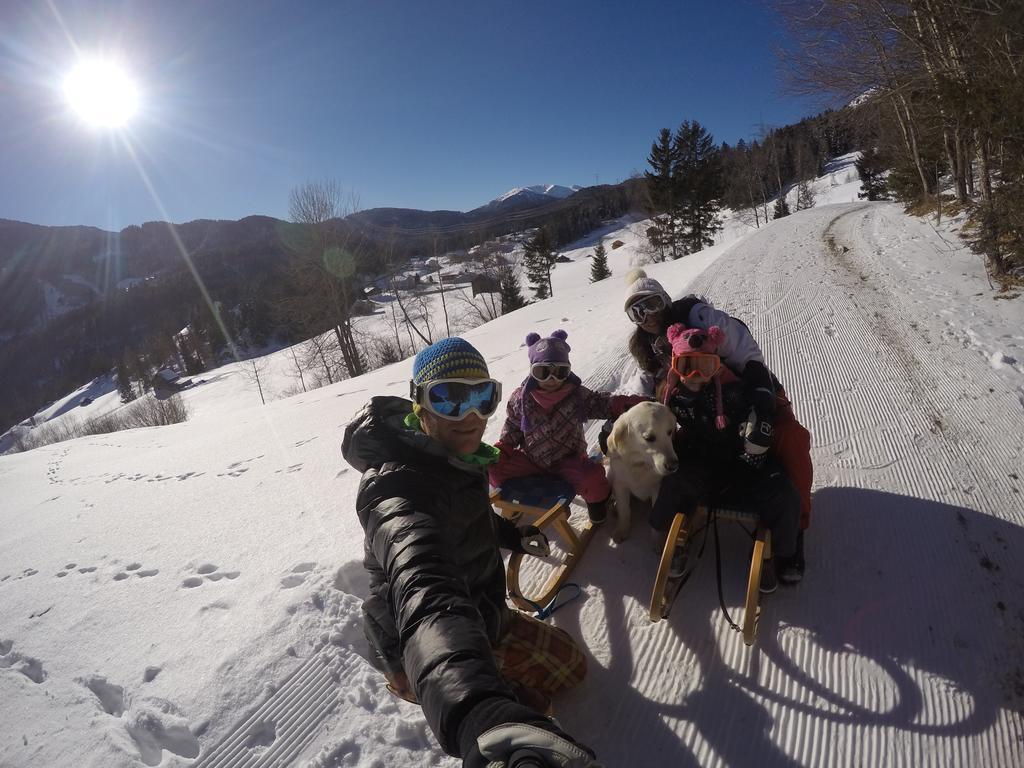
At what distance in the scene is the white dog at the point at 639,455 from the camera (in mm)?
2822

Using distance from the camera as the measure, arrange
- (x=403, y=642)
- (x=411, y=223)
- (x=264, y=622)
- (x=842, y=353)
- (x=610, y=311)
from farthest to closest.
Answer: (x=411, y=223), (x=610, y=311), (x=842, y=353), (x=264, y=622), (x=403, y=642)

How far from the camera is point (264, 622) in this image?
8.87ft

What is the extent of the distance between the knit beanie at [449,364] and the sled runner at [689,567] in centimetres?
147

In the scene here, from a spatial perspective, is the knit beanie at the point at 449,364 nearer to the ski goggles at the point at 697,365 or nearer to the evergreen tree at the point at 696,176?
the ski goggles at the point at 697,365

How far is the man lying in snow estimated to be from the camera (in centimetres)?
114

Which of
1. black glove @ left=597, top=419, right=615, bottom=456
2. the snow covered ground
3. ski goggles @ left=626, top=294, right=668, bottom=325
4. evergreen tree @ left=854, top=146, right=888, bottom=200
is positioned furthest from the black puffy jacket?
evergreen tree @ left=854, top=146, right=888, bottom=200

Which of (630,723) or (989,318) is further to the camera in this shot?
(989,318)

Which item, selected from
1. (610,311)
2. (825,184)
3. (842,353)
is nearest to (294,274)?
(610,311)

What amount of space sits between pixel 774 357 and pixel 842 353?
78cm

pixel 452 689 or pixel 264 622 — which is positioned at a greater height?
pixel 452 689

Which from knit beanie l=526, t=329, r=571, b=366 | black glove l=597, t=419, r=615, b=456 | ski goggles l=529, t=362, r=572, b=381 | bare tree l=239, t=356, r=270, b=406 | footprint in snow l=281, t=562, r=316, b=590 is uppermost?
knit beanie l=526, t=329, r=571, b=366

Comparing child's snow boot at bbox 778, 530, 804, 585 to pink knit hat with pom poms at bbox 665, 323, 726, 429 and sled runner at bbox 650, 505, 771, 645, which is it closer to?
sled runner at bbox 650, 505, 771, 645

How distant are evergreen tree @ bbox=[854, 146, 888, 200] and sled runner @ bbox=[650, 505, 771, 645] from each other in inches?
1249

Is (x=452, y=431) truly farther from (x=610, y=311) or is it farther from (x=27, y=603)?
(x=610, y=311)
